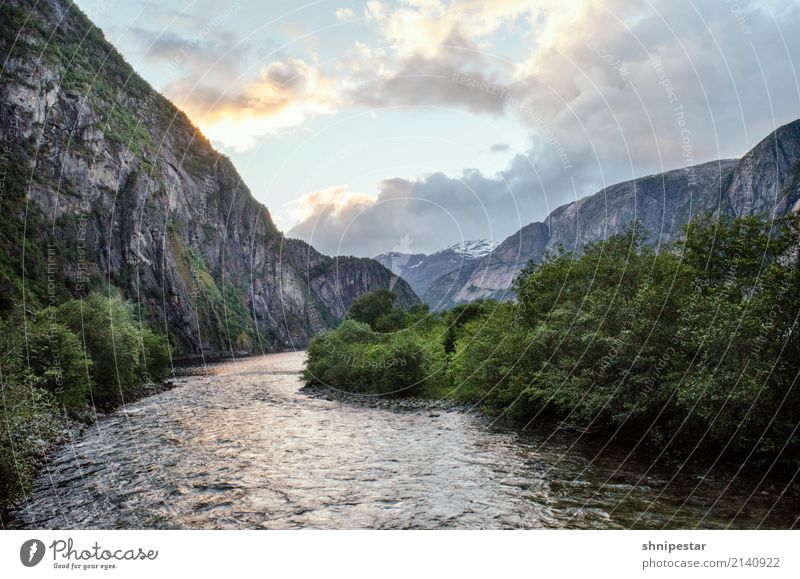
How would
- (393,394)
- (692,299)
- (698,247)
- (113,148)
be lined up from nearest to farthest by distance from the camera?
(692,299)
(698,247)
(393,394)
(113,148)

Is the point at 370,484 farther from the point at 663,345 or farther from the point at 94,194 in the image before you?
the point at 94,194

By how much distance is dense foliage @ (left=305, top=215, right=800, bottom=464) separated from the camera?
12.2 meters

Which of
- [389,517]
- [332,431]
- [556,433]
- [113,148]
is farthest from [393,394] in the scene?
[113,148]

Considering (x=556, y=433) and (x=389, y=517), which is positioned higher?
(x=389, y=517)

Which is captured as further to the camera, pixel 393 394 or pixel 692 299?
pixel 393 394

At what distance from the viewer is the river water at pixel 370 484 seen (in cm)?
1205

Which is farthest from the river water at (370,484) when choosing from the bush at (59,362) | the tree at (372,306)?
the tree at (372,306)

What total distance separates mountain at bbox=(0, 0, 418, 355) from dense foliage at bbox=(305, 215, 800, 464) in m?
49.7

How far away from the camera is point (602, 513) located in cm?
1230

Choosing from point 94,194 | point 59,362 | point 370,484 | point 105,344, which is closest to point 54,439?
point 59,362

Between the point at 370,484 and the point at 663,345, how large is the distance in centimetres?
1145
